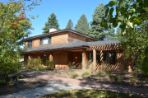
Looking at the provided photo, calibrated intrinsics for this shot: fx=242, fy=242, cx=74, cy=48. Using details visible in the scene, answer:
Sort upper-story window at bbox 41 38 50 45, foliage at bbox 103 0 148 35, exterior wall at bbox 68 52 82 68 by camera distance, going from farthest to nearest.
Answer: upper-story window at bbox 41 38 50 45, exterior wall at bbox 68 52 82 68, foliage at bbox 103 0 148 35

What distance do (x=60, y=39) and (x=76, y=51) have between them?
5.11m

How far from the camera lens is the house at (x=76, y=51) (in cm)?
2866

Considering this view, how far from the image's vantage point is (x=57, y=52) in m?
37.3

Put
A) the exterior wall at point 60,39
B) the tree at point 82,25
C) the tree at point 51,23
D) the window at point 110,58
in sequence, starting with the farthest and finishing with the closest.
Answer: the tree at point 82,25 → the tree at point 51,23 → the exterior wall at point 60,39 → the window at point 110,58

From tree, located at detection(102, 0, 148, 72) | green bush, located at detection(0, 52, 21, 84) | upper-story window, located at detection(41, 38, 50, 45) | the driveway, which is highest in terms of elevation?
upper-story window, located at detection(41, 38, 50, 45)

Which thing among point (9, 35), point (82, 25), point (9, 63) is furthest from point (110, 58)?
point (82, 25)

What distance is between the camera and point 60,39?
39.6 m

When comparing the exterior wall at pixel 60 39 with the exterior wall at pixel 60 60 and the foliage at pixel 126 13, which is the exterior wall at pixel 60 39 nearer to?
the exterior wall at pixel 60 60

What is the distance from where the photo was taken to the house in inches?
1128

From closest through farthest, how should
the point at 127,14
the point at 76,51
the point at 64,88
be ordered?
1. the point at 127,14
2. the point at 64,88
3. the point at 76,51

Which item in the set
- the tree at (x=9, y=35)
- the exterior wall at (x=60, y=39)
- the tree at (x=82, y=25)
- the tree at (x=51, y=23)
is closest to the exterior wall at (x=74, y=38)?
the exterior wall at (x=60, y=39)

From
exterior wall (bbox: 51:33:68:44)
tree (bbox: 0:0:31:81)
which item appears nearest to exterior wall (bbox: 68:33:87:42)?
exterior wall (bbox: 51:33:68:44)

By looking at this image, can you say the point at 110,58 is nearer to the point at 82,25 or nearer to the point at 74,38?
the point at 74,38

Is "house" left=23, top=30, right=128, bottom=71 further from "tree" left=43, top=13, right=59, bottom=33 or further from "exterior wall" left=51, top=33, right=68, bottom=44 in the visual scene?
"tree" left=43, top=13, right=59, bottom=33
